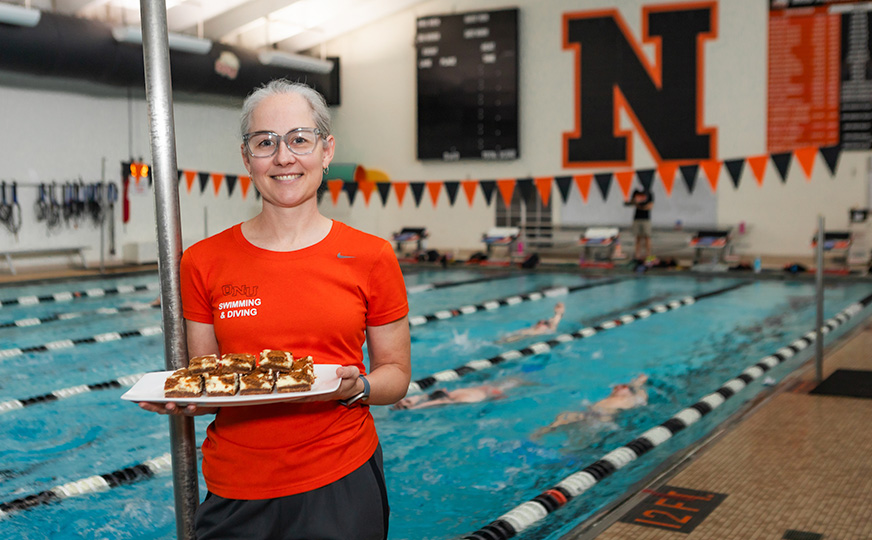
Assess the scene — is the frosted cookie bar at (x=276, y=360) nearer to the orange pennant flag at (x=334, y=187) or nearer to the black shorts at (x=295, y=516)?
the black shorts at (x=295, y=516)

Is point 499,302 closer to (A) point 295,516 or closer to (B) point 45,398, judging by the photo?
(B) point 45,398

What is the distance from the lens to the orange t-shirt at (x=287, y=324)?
1436 millimetres

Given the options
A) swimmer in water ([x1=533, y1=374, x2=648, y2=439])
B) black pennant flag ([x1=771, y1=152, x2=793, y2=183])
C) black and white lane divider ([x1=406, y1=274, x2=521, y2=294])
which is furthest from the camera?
black and white lane divider ([x1=406, y1=274, x2=521, y2=294])

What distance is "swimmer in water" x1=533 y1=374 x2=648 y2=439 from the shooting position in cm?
471

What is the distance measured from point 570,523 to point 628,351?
3.49 metres

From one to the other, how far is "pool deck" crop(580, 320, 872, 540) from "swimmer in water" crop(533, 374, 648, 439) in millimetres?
930

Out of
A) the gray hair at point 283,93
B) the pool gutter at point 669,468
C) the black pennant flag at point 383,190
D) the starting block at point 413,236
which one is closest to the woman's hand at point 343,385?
the gray hair at point 283,93

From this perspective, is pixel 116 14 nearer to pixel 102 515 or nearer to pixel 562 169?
pixel 562 169

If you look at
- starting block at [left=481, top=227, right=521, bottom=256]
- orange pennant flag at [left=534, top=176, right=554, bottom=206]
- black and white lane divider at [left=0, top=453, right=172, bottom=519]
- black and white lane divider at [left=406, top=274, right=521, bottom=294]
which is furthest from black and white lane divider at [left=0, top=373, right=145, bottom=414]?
starting block at [left=481, top=227, right=521, bottom=256]

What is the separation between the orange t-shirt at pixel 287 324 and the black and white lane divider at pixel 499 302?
227 inches

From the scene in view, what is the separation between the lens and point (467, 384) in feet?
18.4

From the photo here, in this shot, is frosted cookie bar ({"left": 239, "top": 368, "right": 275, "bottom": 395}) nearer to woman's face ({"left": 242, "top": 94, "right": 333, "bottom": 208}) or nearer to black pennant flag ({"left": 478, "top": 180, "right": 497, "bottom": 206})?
woman's face ({"left": 242, "top": 94, "right": 333, "bottom": 208})

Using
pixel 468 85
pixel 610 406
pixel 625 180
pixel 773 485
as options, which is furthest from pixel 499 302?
pixel 468 85

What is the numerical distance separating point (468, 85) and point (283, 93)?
46.8 feet
